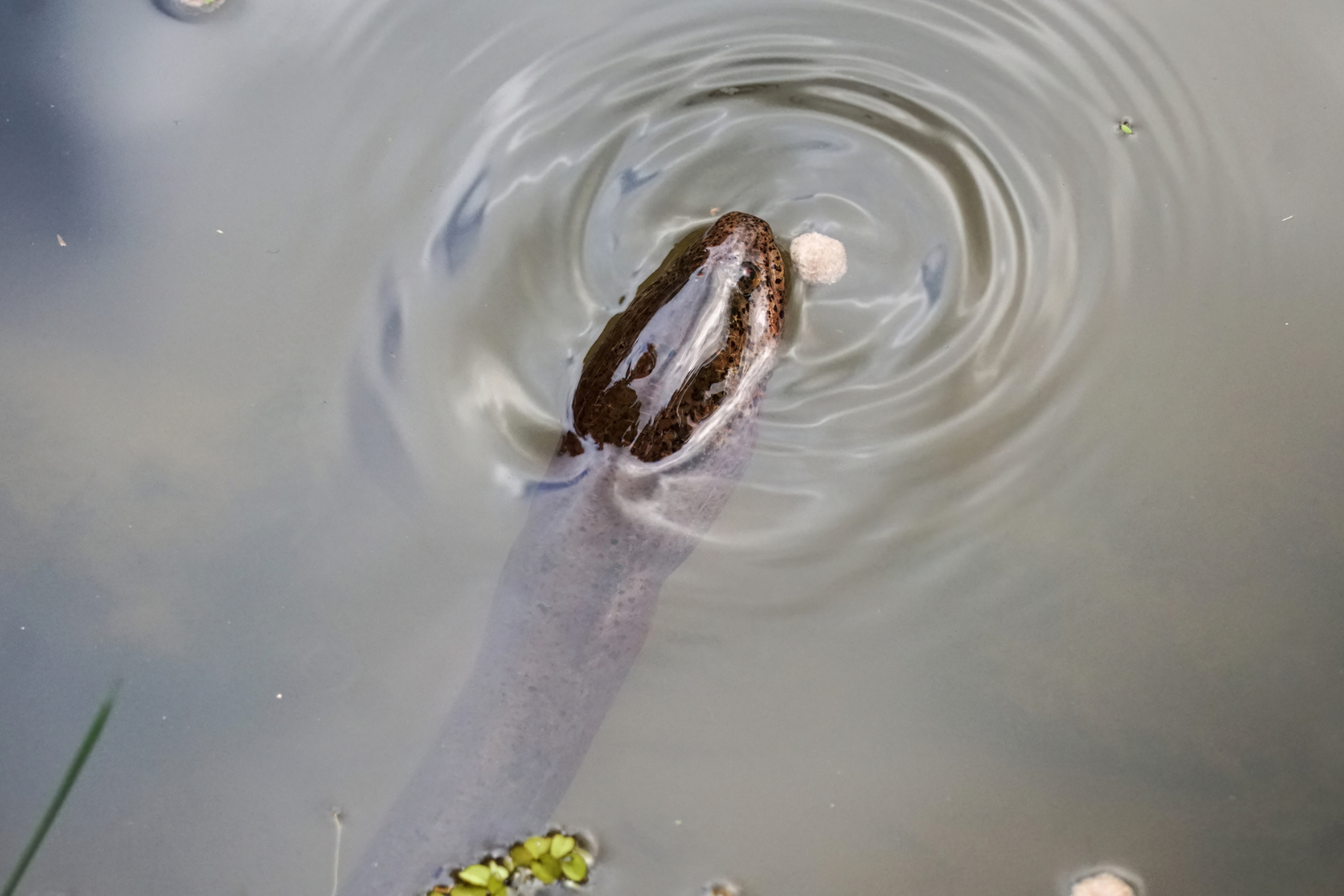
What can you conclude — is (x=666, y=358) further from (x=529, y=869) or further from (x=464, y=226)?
(x=529, y=869)

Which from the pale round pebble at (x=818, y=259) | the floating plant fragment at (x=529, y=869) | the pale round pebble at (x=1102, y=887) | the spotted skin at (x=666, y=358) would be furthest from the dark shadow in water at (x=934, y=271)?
the floating plant fragment at (x=529, y=869)

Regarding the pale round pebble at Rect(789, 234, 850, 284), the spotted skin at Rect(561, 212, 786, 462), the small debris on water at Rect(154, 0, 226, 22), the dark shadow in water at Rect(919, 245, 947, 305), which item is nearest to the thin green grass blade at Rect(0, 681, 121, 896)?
the spotted skin at Rect(561, 212, 786, 462)

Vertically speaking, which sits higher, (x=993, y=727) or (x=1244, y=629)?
(x=1244, y=629)

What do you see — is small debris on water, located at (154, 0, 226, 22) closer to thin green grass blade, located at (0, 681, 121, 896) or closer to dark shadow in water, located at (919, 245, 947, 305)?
thin green grass blade, located at (0, 681, 121, 896)

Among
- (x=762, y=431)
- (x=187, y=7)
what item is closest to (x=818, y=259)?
(x=762, y=431)

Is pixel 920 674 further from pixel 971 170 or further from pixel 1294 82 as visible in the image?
pixel 1294 82

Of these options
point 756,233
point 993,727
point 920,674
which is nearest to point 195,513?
point 756,233
